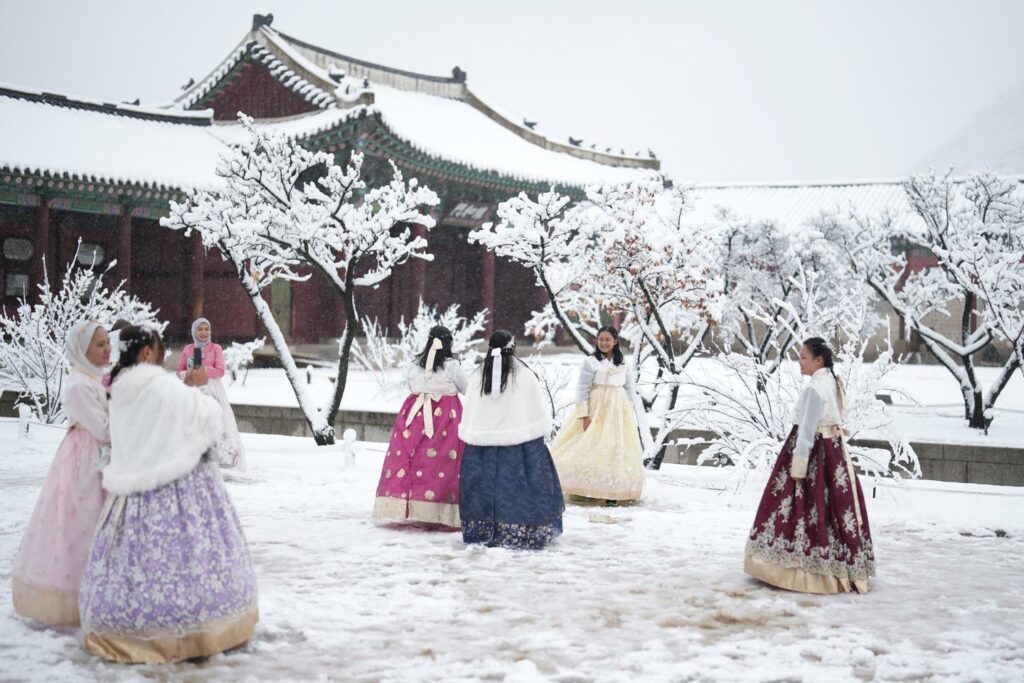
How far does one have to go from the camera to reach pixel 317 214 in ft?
36.4

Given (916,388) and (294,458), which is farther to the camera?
(916,388)

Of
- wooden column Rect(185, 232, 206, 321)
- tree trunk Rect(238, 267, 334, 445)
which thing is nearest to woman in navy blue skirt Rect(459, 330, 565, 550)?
tree trunk Rect(238, 267, 334, 445)

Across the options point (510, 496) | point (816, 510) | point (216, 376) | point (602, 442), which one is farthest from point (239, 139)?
point (816, 510)

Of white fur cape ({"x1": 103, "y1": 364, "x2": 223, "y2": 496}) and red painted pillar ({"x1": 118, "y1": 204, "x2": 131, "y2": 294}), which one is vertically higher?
red painted pillar ({"x1": 118, "y1": 204, "x2": 131, "y2": 294})

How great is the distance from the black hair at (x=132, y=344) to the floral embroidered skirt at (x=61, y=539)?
23.4 inches

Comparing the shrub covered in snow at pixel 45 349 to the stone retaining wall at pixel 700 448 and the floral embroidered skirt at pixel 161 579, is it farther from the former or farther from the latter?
the floral embroidered skirt at pixel 161 579

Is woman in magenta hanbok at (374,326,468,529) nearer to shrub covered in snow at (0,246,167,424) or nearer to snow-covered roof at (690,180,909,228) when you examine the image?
shrub covered in snow at (0,246,167,424)

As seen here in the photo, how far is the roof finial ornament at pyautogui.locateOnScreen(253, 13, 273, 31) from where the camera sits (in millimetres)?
22922

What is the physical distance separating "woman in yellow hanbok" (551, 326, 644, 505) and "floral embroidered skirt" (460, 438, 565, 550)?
1391 mm

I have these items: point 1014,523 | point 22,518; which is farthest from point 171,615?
point 1014,523

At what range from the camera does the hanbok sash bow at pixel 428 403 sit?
7336mm

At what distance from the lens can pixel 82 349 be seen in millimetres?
4863

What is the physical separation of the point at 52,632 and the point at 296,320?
17805mm

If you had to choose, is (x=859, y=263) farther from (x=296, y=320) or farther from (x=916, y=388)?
(x=296, y=320)
